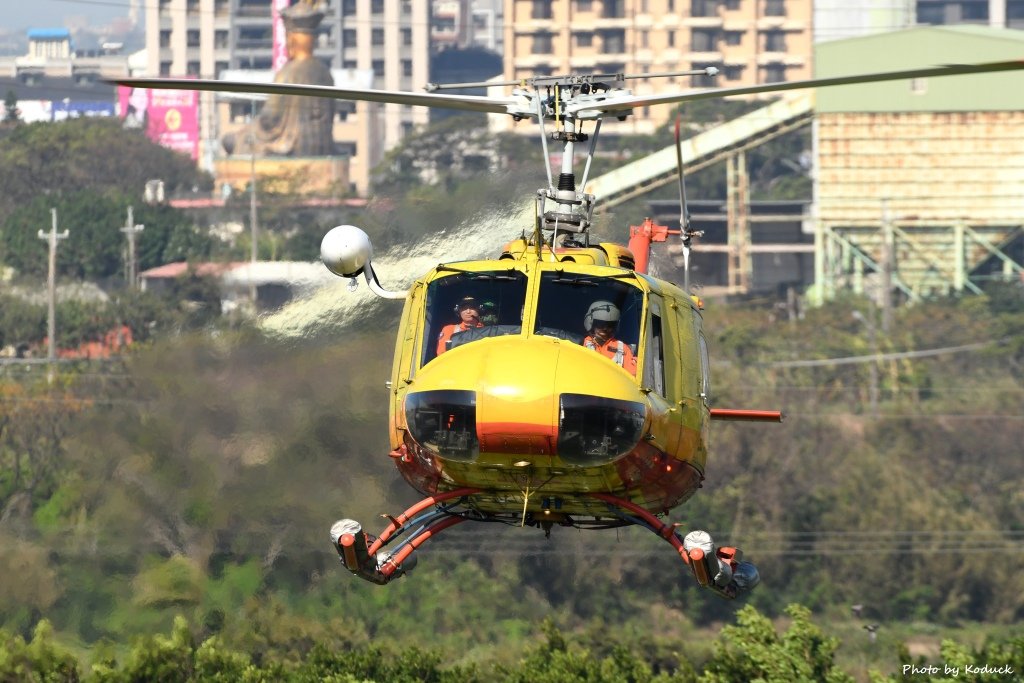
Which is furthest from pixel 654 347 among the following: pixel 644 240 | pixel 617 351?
pixel 644 240

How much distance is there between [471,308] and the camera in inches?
606

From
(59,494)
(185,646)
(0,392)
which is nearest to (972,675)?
(185,646)

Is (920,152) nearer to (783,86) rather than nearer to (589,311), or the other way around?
(783,86)

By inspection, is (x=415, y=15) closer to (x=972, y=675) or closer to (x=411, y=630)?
(x=411, y=630)

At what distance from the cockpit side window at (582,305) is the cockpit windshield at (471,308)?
0.20 m

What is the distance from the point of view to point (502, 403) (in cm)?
1423

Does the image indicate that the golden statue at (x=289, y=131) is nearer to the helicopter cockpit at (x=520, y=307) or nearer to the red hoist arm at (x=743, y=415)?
the red hoist arm at (x=743, y=415)

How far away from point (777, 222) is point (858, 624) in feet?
154

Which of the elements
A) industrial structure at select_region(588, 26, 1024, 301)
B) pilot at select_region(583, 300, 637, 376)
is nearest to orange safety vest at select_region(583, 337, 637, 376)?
pilot at select_region(583, 300, 637, 376)

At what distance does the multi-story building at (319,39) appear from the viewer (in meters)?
135

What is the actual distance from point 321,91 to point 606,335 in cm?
292

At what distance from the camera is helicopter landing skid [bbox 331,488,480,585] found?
52.1 ft

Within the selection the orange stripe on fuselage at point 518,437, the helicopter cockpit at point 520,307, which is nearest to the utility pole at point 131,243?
the helicopter cockpit at point 520,307

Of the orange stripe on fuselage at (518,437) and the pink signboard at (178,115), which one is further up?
the pink signboard at (178,115)
